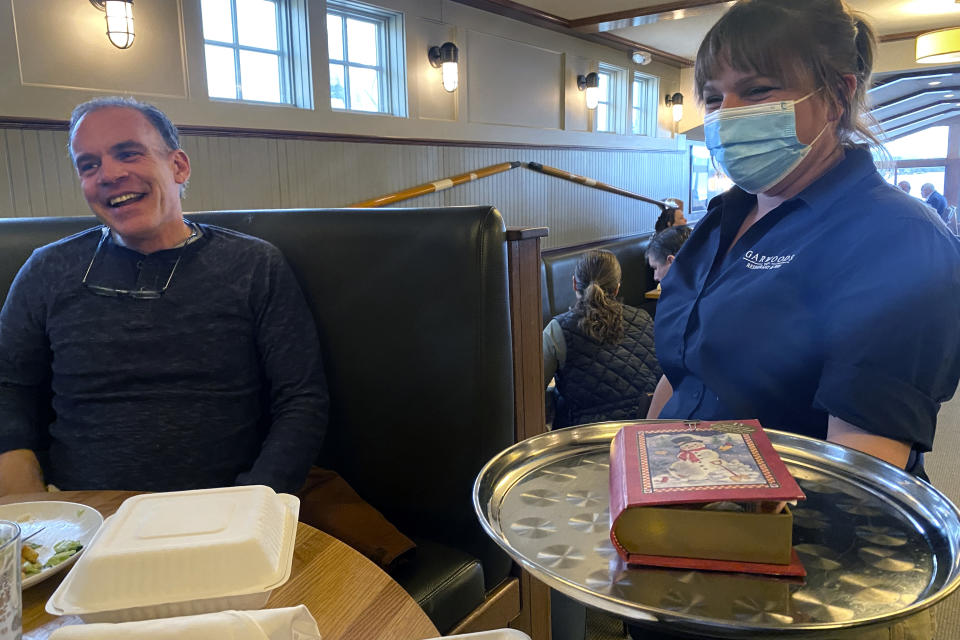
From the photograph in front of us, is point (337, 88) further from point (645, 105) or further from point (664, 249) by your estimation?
point (645, 105)

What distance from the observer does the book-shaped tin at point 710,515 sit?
1.81ft

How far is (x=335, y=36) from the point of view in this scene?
3977 mm

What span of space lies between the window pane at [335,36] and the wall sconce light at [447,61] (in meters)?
0.64

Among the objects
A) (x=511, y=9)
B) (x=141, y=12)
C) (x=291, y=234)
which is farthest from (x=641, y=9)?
(x=291, y=234)

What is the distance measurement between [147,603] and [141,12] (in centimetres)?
306

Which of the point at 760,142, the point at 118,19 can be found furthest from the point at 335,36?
the point at 760,142

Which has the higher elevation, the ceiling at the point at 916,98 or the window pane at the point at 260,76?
the ceiling at the point at 916,98

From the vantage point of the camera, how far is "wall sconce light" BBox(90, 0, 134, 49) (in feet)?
8.98

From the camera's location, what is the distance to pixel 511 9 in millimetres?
4887

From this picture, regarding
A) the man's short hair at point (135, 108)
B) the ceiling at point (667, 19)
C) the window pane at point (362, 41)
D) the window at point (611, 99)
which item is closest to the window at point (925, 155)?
the ceiling at point (667, 19)

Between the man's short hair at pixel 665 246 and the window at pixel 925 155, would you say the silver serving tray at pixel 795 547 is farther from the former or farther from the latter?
the window at pixel 925 155

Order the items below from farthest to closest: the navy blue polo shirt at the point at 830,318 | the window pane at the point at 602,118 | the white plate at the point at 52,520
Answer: the window pane at the point at 602,118 → the white plate at the point at 52,520 → the navy blue polo shirt at the point at 830,318

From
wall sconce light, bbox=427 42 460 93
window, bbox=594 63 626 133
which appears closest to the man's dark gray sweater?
wall sconce light, bbox=427 42 460 93

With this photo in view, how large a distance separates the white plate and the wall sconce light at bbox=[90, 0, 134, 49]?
2.45 meters
